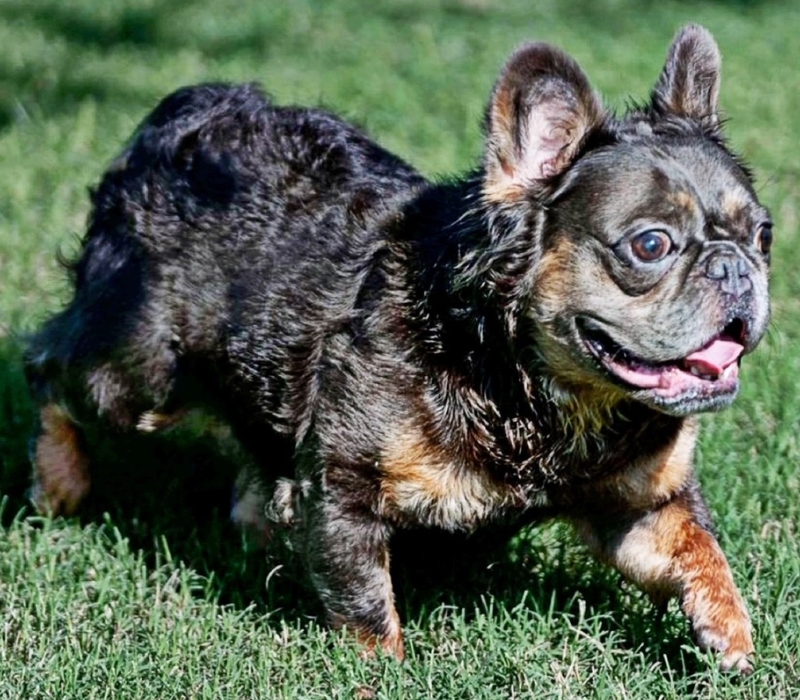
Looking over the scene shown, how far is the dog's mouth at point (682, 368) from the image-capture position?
171 inches

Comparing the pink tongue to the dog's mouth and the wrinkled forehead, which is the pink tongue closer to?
the dog's mouth

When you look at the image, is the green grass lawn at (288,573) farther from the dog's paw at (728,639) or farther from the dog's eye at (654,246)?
the dog's eye at (654,246)

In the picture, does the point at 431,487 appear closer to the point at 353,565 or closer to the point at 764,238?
the point at 353,565

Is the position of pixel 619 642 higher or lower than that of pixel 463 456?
lower

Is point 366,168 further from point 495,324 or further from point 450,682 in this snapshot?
point 450,682

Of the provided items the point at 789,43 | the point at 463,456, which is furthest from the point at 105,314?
the point at 789,43

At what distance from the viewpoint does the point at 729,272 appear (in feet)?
13.8

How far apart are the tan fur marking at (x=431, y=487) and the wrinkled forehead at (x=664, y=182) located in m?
0.86

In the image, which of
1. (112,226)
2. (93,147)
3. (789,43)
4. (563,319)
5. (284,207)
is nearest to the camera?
(563,319)

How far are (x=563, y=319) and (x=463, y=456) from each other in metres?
0.52

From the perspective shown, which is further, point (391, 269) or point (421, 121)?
point (421, 121)

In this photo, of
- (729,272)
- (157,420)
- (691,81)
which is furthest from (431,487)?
(691,81)

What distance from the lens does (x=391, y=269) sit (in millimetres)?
4824

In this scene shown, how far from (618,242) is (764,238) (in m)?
0.48
